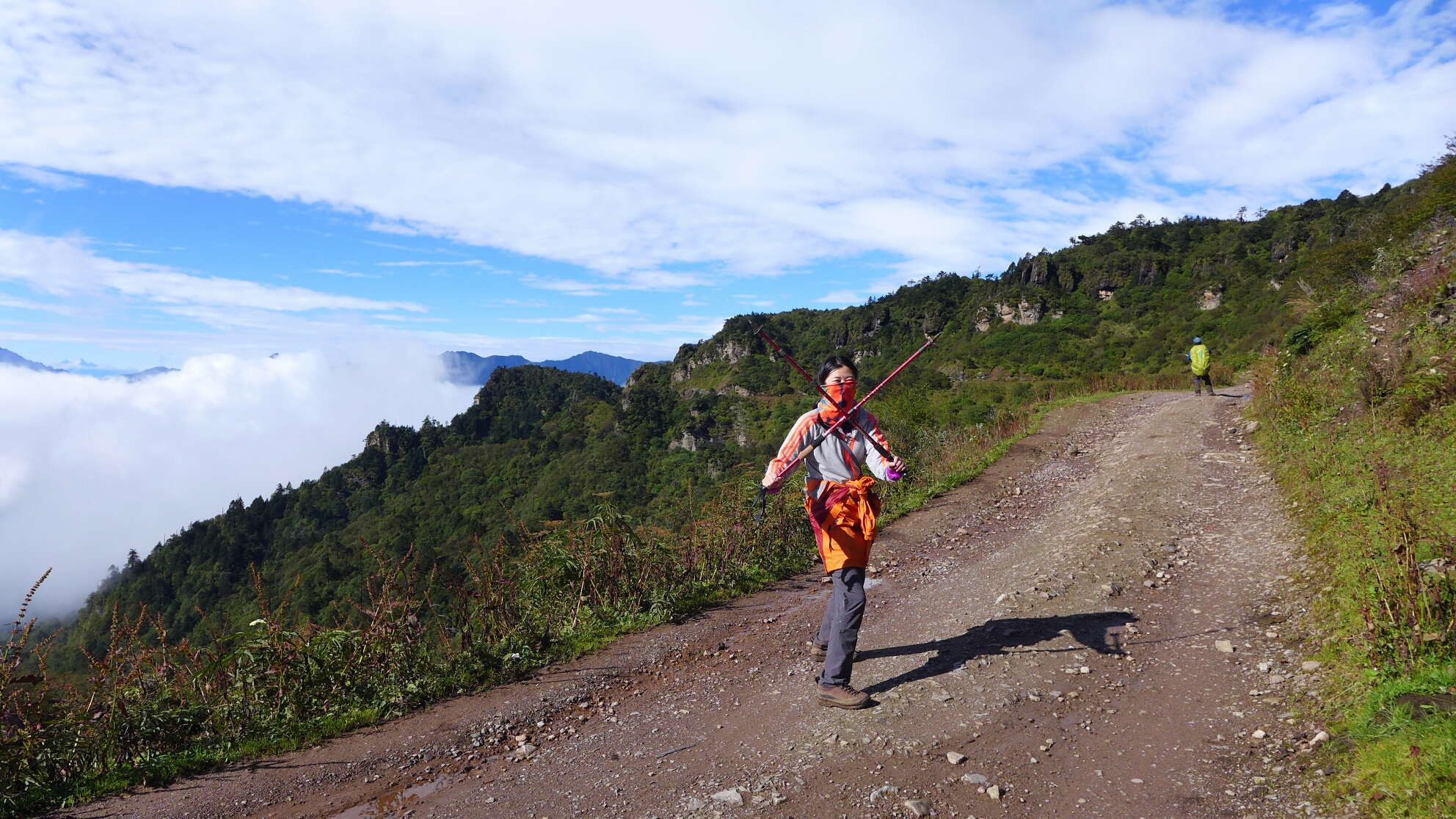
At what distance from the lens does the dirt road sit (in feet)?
11.2

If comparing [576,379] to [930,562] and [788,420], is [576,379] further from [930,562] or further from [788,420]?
[930,562]

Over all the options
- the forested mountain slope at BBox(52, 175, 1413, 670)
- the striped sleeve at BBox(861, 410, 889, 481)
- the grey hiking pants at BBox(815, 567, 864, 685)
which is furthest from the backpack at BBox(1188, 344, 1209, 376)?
the grey hiking pants at BBox(815, 567, 864, 685)

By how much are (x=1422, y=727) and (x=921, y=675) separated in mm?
2308

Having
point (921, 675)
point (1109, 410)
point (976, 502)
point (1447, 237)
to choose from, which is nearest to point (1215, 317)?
point (1109, 410)

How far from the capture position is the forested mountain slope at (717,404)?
155 ft

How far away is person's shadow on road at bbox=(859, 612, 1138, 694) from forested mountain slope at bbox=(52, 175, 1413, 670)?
22929mm

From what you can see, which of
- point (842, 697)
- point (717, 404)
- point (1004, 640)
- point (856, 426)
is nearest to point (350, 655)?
point (842, 697)

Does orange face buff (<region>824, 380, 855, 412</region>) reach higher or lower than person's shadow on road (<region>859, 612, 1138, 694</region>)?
higher

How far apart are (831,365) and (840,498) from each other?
2.81ft

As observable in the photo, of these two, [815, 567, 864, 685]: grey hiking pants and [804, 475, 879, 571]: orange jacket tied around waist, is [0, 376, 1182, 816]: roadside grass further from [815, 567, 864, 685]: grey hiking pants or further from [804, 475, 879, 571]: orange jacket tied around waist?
[804, 475, 879, 571]: orange jacket tied around waist

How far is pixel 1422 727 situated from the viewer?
2.98 metres

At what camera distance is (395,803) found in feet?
12.4

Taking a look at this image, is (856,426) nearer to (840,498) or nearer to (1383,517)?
(840,498)

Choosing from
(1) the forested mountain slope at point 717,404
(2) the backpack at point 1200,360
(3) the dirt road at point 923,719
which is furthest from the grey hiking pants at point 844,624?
(1) the forested mountain slope at point 717,404
